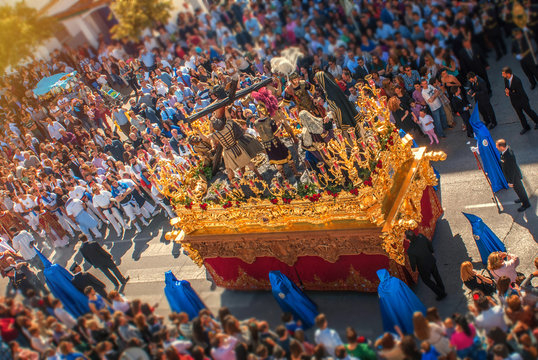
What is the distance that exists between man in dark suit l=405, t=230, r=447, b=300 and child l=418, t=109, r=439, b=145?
5934 mm

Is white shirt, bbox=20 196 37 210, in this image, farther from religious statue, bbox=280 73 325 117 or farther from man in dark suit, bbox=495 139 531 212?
man in dark suit, bbox=495 139 531 212

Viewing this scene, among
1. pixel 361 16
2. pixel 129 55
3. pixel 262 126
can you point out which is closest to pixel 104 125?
pixel 129 55

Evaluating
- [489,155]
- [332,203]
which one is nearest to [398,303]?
[332,203]

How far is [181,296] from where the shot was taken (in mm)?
12375

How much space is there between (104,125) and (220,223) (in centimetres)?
1384

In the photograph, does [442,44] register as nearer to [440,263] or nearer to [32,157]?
[440,263]

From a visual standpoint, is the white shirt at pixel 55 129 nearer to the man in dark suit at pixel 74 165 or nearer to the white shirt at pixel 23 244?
the man in dark suit at pixel 74 165

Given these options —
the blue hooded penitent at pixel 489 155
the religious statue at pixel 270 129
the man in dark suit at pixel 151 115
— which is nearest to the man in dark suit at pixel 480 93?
the blue hooded penitent at pixel 489 155

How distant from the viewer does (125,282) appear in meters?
15.4

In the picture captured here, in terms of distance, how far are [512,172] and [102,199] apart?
40.5ft

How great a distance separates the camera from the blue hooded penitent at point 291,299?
11594 millimetres

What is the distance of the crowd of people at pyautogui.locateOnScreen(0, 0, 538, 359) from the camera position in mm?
9234

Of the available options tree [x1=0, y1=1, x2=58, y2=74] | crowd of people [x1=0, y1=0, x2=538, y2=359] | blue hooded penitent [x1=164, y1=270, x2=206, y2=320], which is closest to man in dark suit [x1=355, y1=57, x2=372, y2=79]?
crowd of people [x1=0, y1=0, x2=538, y2=359]

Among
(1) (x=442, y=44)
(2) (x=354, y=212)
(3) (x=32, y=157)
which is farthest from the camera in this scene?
(3) (x=32, y=157)
